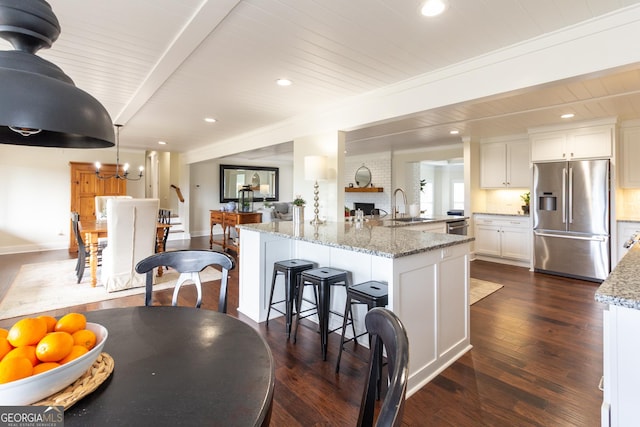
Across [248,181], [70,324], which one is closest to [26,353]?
[70,324]

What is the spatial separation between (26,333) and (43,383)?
0.50 ft

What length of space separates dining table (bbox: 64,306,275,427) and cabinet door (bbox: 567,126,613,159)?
5.43 meters

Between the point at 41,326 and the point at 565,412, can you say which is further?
the point at 565,412

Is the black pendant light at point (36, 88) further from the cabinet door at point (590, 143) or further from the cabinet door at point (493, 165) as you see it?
the cabinet door at point (493, 165)

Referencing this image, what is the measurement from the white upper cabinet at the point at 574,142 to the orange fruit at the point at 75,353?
5908 millimetres

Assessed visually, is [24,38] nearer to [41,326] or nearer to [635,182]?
[41,326]

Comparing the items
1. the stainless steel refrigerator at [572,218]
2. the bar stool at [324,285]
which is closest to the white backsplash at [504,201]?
the stainless steel refrigerator at [572,218]

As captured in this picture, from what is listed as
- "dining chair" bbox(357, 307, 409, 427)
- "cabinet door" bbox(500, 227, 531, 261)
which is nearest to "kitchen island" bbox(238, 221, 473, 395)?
"dining chair" bbox(357, 307, 409, 427)

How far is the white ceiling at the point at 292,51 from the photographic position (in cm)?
196

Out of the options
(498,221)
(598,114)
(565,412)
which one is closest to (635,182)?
(598,114)

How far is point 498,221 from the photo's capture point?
576 centimetres

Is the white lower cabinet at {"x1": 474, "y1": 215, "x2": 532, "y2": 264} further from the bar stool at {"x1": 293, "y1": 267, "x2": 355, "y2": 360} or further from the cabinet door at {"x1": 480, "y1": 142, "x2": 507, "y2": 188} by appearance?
the bar stool at {"x1": 293, "y1": 267, "x2": 355, "y2": 360}

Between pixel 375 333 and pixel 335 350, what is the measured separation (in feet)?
6.04

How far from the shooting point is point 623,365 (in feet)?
3.96
